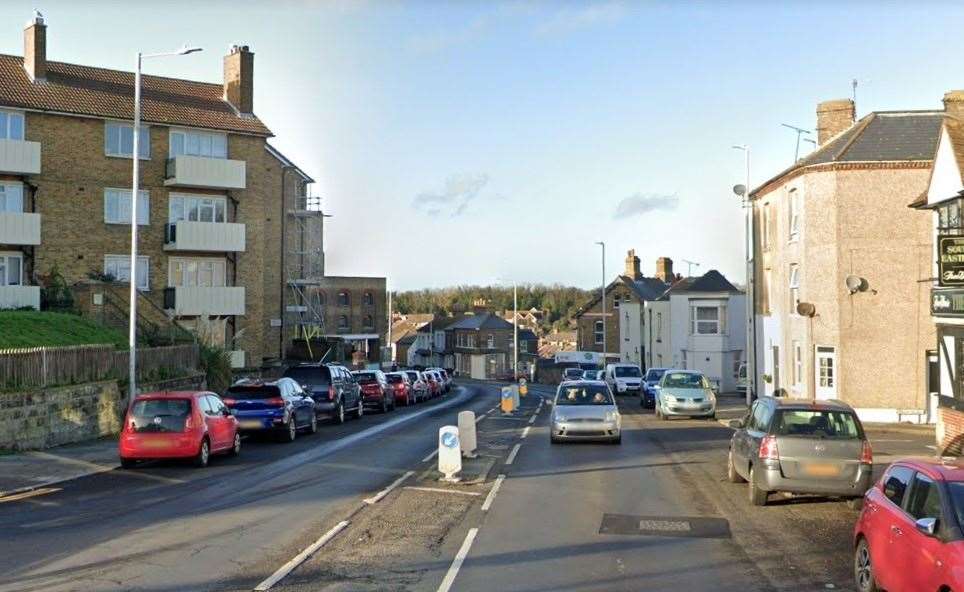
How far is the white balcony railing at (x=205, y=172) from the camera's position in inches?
1684

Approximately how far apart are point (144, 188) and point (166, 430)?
26.2m

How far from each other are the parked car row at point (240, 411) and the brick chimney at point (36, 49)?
18.3 metres

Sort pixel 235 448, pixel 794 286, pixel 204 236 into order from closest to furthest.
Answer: pixel 235 448 → pixel 794 286 → pixel 204 236

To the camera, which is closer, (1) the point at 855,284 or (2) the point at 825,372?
(1) the point at 855,284

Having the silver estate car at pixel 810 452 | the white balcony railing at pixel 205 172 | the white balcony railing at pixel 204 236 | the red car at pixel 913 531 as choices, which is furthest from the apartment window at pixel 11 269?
the red car at pixel 913 531

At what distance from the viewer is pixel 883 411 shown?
1248 inches

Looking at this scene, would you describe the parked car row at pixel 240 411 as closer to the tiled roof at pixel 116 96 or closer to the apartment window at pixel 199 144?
the apartment window at pixel 199 144

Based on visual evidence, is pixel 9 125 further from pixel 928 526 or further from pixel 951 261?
pixel 928 526

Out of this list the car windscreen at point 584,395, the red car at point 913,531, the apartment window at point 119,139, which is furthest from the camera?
the apartment window at point 119,139

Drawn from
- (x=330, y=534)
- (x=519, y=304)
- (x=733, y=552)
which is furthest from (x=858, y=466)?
(x=519, y=304)

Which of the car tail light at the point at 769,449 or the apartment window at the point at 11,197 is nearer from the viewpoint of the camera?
the car tail light at the point at 769,449

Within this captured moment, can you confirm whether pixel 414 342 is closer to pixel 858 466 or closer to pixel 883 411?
pixel 883 411

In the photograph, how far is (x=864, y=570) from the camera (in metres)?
9.49

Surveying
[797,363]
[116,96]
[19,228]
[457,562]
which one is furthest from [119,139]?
[457,562]
